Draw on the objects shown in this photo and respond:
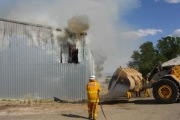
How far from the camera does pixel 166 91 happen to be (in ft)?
58.6

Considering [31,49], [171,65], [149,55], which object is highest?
[149,55]

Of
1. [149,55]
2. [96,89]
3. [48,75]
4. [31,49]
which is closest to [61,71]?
[48,75]

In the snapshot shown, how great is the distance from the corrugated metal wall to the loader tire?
6.39m

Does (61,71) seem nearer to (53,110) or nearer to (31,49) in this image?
(31,49)

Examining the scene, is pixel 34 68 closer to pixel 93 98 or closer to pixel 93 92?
pixel 93 92

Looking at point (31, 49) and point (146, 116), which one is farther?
point (31, 49)

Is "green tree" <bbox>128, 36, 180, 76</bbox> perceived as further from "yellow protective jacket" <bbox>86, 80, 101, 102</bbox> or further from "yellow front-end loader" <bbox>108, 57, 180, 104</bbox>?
"yellow protective jacket" <bbox>86, 80, 101, 102</bbox>

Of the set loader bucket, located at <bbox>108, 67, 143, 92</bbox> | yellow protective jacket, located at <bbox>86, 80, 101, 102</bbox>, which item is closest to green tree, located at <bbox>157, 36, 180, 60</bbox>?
loader bucket, located at <bbox>108, 67, 143, 92</bbox>

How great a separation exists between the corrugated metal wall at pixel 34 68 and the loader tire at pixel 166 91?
21.0ft

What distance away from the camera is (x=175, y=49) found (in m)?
66.1

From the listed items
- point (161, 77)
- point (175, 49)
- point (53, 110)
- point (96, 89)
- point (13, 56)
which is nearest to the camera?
point (96, 89)

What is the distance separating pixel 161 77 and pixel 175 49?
49073 millimetres

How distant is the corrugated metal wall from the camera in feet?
71.6

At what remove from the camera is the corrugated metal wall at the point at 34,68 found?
21828mm
